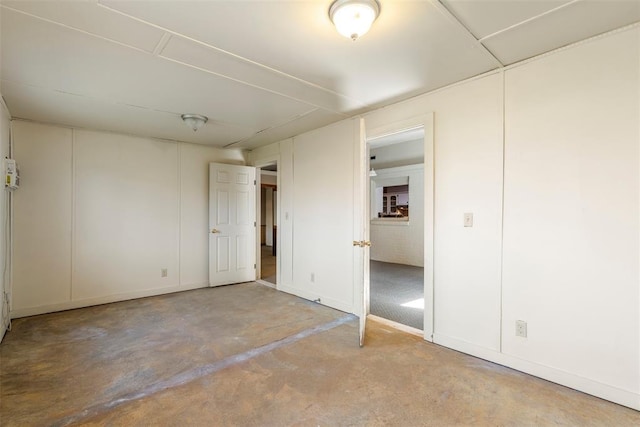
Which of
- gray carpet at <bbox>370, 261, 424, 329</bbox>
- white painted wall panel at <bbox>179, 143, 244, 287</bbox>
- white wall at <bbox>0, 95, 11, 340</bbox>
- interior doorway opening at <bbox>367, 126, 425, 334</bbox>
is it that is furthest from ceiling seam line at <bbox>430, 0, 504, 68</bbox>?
white painted wall panel at <bbox>179, 143, 244, 287</bbox>

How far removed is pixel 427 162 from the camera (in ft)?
9.16

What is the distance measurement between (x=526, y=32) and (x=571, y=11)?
0.76ft

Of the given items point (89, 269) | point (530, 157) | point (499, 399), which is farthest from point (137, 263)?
point (530, 157)

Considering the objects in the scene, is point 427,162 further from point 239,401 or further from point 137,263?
point 137,263

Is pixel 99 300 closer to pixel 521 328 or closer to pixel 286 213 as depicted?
pixel 286 213

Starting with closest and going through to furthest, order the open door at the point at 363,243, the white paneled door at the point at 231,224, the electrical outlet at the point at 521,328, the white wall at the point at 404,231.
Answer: the electrical outlet at the point at 521,328, the open door at the point at 363,243, the white paneled door at the point at 231,224, the white wall at the point at 404,231

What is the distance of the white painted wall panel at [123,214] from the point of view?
3.86 metres

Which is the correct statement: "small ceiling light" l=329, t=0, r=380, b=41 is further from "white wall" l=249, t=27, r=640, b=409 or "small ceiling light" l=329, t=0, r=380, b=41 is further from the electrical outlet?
Answer: the electrical outlet

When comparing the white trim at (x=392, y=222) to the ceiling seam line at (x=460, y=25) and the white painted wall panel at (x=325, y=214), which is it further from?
the ceiling seam line at (x=460, y=25)

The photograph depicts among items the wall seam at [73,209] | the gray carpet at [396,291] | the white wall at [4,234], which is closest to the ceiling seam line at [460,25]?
the gray carpet at [396,291]

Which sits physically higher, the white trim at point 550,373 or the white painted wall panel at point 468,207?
the white painted wall panel at point 468,207

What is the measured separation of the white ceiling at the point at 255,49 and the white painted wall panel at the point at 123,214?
0.91 metres

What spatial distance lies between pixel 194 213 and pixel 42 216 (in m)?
1.79

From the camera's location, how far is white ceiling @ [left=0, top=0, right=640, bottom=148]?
1.66 m
